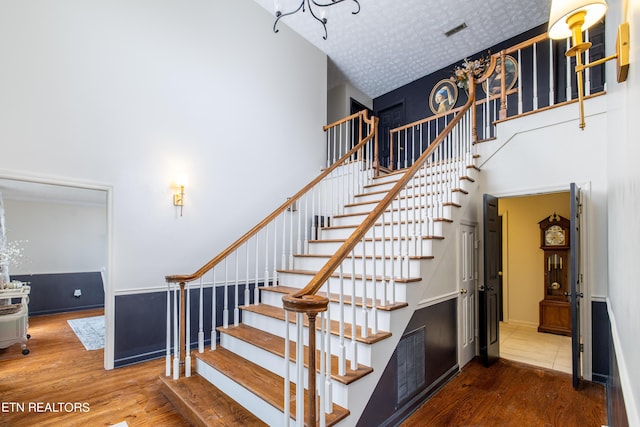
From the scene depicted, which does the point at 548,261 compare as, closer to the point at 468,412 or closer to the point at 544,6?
the point at 468,412

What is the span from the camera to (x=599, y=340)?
310 cm

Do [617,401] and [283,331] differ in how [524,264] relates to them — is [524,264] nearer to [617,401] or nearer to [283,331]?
[617,401]

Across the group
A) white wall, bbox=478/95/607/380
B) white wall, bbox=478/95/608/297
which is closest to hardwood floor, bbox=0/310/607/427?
white wall, bbox=478/95/607/380

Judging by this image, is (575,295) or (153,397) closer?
(153,397)

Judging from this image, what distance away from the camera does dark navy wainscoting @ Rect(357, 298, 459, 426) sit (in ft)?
7.49

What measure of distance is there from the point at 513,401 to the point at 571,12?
2.98m

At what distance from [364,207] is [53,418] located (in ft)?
12.2

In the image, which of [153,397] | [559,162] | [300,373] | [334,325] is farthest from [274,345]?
[559,162]

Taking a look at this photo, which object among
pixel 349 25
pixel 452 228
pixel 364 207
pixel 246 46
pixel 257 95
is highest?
pixel 349 25

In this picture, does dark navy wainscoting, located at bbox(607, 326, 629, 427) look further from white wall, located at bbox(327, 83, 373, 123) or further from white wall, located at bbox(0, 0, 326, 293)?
white wall, located at bbox(327, 83, 373, 123)

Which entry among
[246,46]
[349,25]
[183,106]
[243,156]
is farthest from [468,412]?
[349,25]

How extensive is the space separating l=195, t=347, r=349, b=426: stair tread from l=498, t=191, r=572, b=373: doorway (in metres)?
3.72

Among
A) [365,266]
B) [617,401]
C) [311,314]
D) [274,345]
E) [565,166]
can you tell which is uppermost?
[565,166]

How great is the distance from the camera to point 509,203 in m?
5.55
